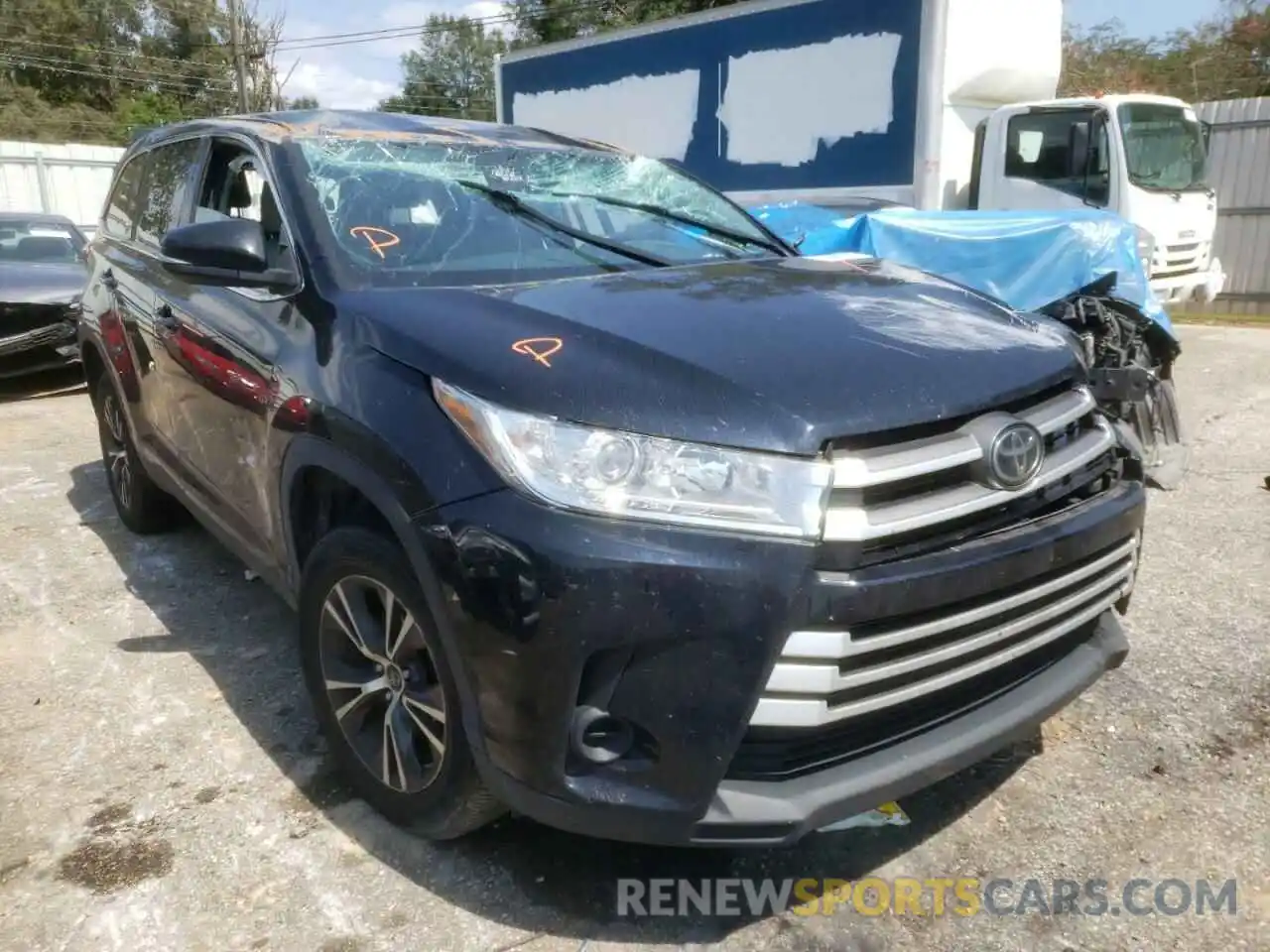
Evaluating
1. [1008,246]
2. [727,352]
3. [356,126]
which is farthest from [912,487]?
[1008,246]

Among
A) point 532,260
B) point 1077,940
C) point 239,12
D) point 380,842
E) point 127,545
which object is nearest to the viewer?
point 1077,940

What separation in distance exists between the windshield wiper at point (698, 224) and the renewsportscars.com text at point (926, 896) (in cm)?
203

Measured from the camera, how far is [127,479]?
4.61m

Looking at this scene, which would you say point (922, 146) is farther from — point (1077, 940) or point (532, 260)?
point (1077, 940)

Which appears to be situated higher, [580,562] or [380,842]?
[580,562]

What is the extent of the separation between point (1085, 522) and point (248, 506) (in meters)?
2.30

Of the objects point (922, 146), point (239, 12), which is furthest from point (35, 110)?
point (922, 146)

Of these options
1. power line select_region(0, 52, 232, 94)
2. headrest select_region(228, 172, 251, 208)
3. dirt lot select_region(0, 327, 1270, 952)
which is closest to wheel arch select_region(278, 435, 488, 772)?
dirt lot select_region(0, 327, 1270, 952)

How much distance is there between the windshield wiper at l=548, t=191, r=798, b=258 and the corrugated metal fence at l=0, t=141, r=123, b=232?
18.1 meters

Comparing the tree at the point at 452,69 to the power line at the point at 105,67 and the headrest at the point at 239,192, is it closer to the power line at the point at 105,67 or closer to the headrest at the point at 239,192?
the power line at the point at 105,67

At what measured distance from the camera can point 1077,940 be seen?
2.14 meters

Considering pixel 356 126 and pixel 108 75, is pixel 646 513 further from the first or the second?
pixel 108 75

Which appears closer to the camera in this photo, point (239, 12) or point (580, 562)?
point (580, 562)

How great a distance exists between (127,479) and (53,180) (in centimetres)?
1807
